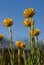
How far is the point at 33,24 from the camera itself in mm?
2387

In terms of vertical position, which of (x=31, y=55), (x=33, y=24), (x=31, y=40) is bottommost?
(x=31, y=55)

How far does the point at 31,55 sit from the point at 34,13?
1.37 feet

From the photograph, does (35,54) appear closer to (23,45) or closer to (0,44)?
(23,45)

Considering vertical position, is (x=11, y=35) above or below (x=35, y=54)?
above

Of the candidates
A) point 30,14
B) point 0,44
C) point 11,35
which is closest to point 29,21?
point 30,14

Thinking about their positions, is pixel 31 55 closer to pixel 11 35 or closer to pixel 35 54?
pixel 35 54

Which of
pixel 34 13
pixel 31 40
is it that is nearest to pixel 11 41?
pixel 31 40

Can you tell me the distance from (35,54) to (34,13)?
1.34 ft

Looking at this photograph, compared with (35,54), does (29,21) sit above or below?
above

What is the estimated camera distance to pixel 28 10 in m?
2.51

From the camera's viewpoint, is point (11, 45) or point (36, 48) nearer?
point (11, 45)

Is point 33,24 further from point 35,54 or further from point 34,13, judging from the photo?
point 35,54

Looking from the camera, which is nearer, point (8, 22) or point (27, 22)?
point (27, 22)

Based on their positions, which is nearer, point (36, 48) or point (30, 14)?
point (30, 14)
